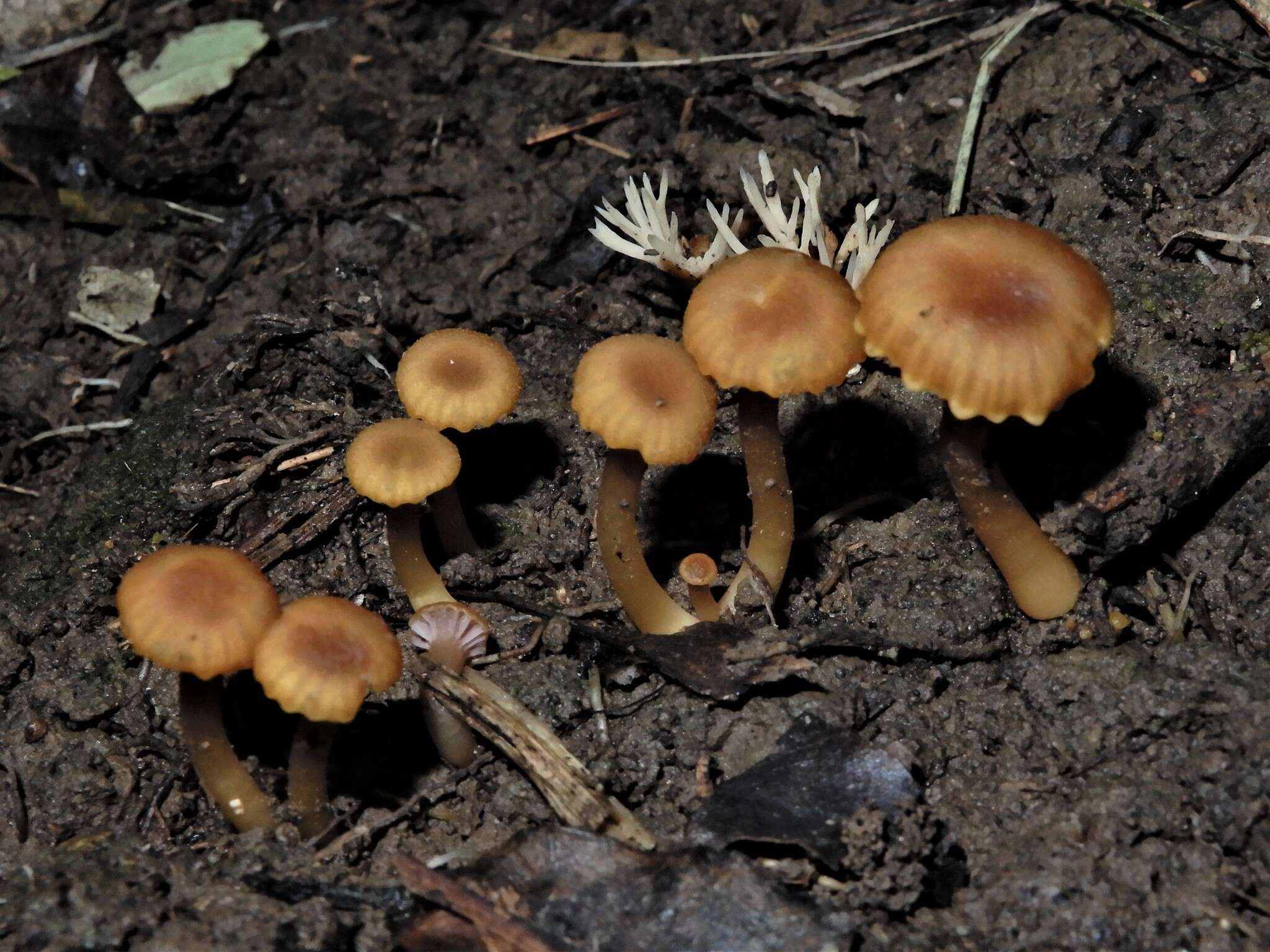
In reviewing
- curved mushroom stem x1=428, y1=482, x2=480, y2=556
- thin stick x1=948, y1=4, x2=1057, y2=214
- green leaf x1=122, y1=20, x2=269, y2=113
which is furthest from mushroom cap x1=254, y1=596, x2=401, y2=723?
green leaf x1=122, y1=20, x2=269, y2=113

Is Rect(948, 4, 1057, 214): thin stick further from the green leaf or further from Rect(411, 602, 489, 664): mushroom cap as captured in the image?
the green leaf

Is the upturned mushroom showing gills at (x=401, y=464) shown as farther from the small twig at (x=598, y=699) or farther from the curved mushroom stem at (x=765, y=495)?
the curved mushroom stem at (x=765, y=495)

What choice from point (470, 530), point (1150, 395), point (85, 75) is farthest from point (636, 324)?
point (85, 75)

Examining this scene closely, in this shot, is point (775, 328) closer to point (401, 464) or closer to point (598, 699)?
point (401, 464)

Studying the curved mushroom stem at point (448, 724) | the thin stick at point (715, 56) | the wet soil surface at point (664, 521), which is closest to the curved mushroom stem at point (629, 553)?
the wet soil surface at point (664, 521)

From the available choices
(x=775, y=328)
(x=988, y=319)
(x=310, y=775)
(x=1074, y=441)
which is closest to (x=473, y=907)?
(x=310, y=775)

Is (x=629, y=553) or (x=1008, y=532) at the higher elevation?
(x=1008, y=532)
